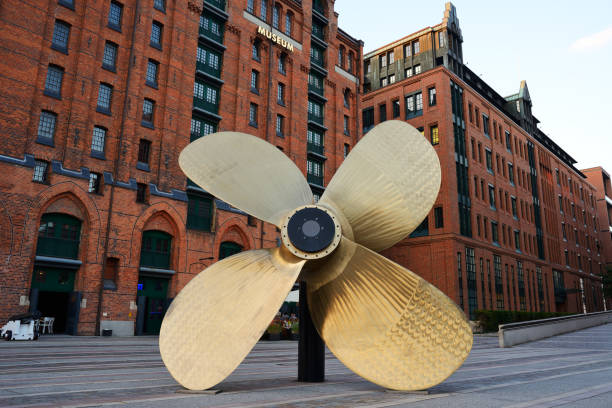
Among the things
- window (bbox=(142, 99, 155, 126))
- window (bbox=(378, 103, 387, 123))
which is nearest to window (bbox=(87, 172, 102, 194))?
window (bbox=(142, 99, 155, 126))

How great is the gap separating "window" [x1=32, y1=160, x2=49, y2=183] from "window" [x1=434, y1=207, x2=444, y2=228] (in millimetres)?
29876

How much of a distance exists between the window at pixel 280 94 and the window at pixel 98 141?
14.8 m

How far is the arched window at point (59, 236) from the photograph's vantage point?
72.1 feet

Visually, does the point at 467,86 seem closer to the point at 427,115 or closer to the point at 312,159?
the point at 427,115

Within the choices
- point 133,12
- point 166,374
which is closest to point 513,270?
point 133,12

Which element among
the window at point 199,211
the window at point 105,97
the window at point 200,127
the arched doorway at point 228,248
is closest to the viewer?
the window at point 105,97

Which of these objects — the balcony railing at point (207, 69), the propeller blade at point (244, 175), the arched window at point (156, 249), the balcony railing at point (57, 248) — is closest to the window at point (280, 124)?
the balcony railing at point (207, 69)

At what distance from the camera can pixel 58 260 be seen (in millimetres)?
22031

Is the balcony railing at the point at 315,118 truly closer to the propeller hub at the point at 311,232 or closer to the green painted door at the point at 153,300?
the green painted door at the point at 153,300

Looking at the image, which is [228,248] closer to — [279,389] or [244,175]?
[244,175]

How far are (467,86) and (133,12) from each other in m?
31.5

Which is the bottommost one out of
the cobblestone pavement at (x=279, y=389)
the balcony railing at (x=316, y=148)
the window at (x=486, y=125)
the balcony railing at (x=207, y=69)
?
the cobblestone pavement at (x=279, y=389)

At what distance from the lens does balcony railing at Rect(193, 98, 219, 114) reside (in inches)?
1188

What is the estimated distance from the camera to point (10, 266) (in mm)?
20234
